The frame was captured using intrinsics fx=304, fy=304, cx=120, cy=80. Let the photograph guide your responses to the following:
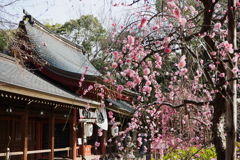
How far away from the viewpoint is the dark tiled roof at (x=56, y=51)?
1084cm

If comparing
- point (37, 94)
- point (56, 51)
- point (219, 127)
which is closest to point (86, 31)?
point (56, 51)

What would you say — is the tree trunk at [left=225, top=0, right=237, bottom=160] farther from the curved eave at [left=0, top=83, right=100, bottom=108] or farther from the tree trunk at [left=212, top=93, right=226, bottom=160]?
the curved eave at [left=0, top=83, right=100, bottom=108]

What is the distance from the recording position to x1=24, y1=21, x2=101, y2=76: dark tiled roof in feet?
35.6

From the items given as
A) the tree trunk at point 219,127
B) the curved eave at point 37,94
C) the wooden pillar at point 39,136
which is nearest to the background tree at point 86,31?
the wooden pillar at point 39,136

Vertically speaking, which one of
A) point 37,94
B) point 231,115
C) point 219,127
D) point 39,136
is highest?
point 37,94

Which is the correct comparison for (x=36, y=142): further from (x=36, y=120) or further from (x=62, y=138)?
(x=62, y=138)

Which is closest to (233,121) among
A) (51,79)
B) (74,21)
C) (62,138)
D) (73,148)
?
(73,148)

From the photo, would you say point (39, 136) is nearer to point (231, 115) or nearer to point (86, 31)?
point (231, 115)

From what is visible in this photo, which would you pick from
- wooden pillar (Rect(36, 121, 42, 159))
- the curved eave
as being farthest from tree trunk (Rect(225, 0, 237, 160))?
wooden pillar (Rect(36, 121, 42, 159))

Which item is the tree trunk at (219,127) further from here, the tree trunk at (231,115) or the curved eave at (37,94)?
the curved eave at (37,94)

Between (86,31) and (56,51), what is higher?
(86,31)

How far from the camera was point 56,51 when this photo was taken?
43.1 feet

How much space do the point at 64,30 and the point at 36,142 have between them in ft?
50.1

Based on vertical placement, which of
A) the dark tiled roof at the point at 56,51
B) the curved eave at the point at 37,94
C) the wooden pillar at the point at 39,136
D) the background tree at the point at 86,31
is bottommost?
the wooden pillar at the point at 39,136
